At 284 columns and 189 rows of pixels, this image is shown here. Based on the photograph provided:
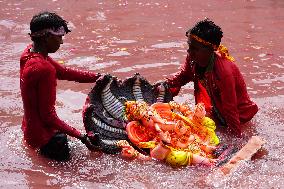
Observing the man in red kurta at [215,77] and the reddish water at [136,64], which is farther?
the man in red kurta at [215,77]

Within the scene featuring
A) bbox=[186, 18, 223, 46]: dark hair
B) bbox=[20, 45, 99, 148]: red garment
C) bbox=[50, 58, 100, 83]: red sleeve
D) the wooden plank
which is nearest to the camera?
bbox=[20, 45, 99, 148]: red garment

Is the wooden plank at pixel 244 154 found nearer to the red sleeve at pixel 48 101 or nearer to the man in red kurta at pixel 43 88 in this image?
the man in red kurta at pixel 43 88

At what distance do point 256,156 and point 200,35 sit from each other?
1437 mm

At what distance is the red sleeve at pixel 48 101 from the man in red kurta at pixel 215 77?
5.22 ft

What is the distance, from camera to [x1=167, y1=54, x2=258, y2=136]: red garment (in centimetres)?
523

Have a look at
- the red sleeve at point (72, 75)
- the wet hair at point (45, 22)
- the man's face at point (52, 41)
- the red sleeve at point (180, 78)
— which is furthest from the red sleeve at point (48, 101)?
the red sleeve at point (180, 78)

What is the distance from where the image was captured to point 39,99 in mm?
4621

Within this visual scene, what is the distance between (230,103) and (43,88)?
2102 mm

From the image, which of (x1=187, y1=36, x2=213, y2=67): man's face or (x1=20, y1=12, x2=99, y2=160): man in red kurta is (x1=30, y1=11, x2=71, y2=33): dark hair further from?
(x1=187, y1=36, x2=213, y2=67): man's face

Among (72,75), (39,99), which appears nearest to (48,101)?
(39,99)

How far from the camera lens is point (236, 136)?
5.43 meters

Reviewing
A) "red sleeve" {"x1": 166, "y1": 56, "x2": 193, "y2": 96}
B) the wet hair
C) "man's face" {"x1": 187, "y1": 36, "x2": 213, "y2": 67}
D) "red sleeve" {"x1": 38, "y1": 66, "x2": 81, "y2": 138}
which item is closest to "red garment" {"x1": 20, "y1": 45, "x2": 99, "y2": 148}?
"red sleeve" {"x1": 38, "y1": 66, "x2": 81, "y2": 138}

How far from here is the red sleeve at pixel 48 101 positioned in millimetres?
4547

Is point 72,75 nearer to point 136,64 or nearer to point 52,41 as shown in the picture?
point 52,41
